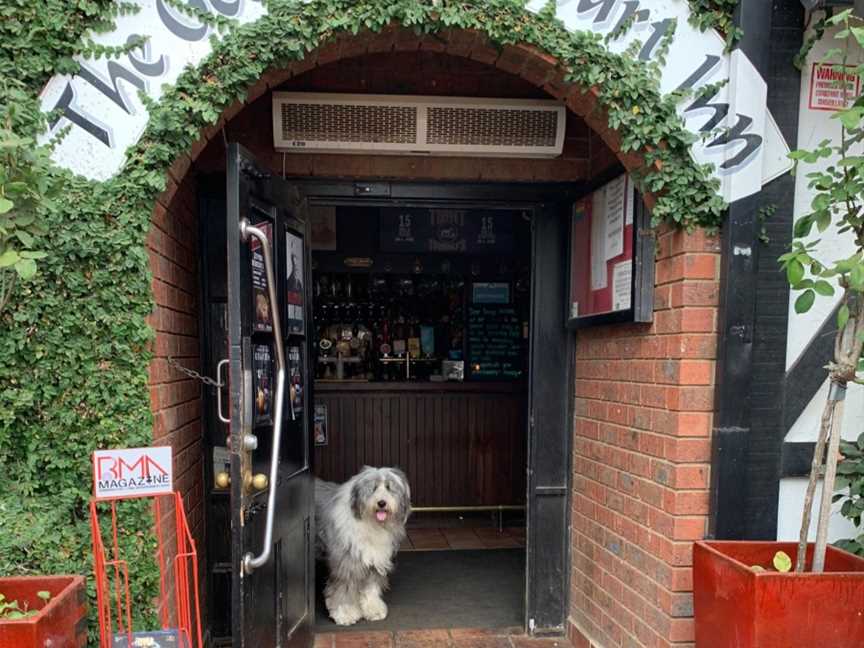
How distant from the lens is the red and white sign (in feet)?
6.46

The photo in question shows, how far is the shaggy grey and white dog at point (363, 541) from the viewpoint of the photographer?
135 inches

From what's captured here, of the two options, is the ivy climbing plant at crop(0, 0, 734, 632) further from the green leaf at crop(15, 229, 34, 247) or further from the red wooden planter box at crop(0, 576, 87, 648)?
the green leaf at crop(15, 229, 34, 247)

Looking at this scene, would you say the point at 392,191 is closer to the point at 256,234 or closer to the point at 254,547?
the point at 256,234

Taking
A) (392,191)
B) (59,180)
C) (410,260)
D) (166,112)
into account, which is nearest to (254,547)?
(59,180)

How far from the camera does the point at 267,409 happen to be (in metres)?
2.42

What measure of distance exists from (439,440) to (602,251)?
295 centimetres

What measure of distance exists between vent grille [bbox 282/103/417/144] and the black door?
0.35 metres

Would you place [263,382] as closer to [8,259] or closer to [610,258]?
[8,259]

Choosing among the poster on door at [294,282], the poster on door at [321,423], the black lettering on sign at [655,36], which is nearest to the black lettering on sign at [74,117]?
the poster on door at [294,282]

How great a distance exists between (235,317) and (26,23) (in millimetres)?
1254

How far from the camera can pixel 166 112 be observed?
2029mm

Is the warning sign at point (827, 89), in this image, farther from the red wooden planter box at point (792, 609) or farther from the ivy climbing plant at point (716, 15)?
the red wooden planter box at point (792, 609)

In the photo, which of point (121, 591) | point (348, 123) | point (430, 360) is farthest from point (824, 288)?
point (430, 360)

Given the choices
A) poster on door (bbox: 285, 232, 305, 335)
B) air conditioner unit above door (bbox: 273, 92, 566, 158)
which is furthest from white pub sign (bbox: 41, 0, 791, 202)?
poster on door (bbox: 285, 232, 305, 335)
